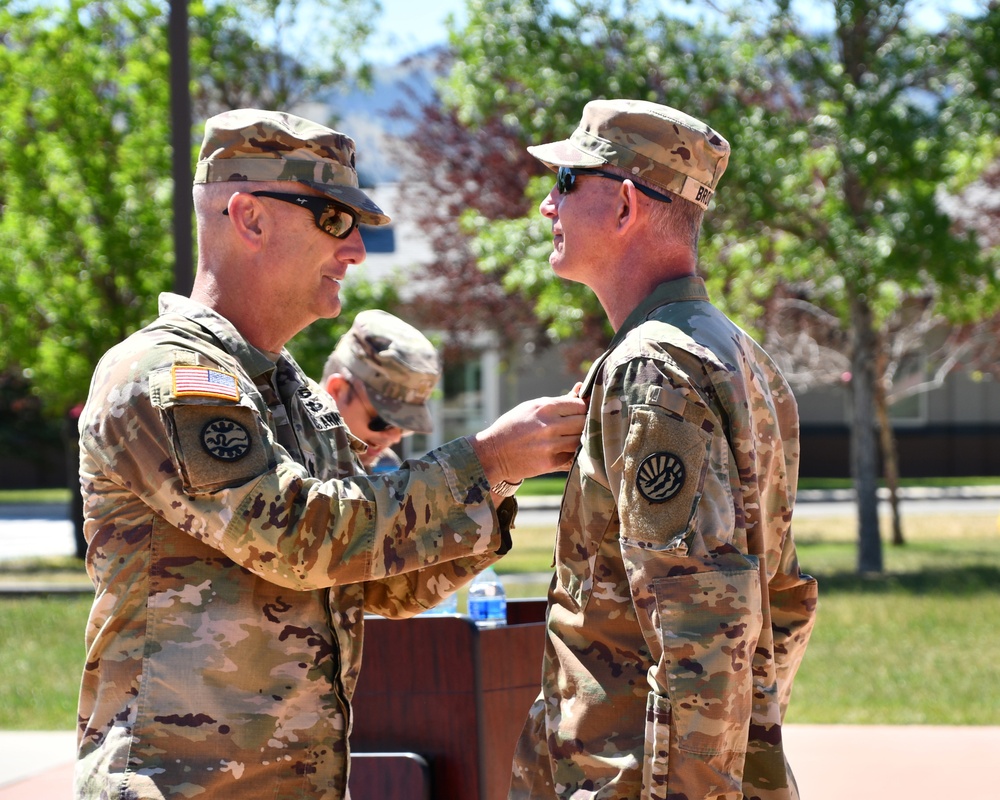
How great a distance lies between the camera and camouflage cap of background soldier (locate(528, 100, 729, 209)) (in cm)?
252

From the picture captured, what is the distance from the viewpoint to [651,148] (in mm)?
2520

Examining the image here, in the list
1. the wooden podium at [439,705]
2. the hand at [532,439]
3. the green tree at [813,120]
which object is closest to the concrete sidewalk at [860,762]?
the wooden podium at [439,705]

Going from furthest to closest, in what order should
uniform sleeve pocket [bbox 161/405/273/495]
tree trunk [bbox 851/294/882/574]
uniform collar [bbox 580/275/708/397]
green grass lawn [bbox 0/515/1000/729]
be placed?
tree trunk [bbox 851/294/882/574] < green grass lawn [bbox 0/515/1000/729] < uniform collar [bbox 580/275/708/397] < uniform sleeve pocket [bbox 161/405/273/495]

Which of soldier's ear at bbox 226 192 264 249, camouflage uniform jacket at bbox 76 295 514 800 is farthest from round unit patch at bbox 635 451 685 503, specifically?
soldier's ear at bbox 226 192 264 249

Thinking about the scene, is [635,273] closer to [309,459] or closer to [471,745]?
[309,459]

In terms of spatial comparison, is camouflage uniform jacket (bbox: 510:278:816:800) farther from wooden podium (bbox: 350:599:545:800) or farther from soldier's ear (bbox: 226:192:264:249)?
wooden podium (bbox: 350:599:545:800)

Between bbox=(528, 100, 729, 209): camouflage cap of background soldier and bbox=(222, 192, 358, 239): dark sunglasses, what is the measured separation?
1.47 feet

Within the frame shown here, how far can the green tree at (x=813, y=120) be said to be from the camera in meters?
13.5

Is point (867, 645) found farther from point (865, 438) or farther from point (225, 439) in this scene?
point (225, 439)

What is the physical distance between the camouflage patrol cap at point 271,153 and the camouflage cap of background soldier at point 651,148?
1.49 feet

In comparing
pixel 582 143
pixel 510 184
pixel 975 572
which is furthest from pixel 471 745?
pixel 510 184

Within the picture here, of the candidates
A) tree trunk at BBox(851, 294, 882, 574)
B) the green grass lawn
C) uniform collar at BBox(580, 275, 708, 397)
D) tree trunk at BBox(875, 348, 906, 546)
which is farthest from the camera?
tree trunk at BBox(875, 348, 906, 546)

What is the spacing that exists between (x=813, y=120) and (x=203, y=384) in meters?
13.1

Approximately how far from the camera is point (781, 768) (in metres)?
2.40
